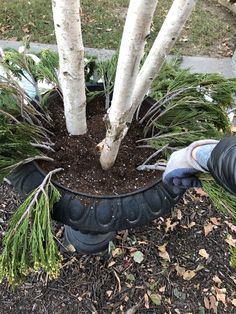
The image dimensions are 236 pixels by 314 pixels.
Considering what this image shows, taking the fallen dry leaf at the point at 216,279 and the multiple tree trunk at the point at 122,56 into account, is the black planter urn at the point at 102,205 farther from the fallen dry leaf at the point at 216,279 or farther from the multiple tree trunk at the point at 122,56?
the fallen dry leaf at the point at 216,279

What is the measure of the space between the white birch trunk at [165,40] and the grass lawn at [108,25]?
2.27m

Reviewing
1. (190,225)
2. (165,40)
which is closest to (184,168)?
(165,40)

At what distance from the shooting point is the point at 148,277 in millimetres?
2002

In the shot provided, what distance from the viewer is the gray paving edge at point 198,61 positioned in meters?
3.43

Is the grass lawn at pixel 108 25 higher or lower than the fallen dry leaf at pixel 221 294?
higher

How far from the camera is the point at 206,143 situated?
3.69 feet

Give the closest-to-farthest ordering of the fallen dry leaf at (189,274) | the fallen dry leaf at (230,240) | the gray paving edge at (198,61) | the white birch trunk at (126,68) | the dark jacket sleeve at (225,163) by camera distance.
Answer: the dark jacket sleeve at (225,163) < the white birch trunk at (126,68) < the fallen dry leaf at (189,274) < the fallen dry leaf at (230,240) < the gray paving edge at (198,61)

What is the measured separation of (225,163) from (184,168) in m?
0.36

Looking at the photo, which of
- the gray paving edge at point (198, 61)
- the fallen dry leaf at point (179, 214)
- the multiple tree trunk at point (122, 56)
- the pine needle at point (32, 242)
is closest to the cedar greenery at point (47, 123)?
the pine needle at point (32, 242)

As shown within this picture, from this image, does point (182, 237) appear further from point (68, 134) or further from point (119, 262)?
point (68, 134)

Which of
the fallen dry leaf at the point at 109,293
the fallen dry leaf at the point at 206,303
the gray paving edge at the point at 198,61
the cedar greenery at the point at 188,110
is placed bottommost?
the fallen dry leaf at the point at 109,293

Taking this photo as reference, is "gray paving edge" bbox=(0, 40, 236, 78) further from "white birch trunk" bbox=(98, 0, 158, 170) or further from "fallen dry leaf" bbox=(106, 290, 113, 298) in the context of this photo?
"fallen dry leaf" bbox=(106, 290, 113, 298)

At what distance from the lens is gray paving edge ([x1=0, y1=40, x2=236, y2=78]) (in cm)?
343

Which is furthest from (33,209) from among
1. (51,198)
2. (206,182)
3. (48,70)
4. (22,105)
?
(48,70)
